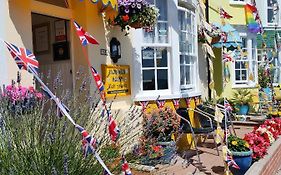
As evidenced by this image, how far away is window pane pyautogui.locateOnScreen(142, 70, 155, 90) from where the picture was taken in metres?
6.56

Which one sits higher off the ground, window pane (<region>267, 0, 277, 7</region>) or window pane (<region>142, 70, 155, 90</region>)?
window pane (<region>267, 0, 277, 7</region>)

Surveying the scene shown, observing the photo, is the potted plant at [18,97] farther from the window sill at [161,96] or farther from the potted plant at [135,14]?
the window sill at [161,96]

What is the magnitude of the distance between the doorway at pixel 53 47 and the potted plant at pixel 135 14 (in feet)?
3.29

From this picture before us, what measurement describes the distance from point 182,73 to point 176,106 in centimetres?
87

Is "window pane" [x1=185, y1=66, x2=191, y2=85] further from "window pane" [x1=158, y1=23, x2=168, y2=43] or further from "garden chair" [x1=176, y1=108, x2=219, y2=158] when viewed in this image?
"window pane" [x1=158, y1=23, x2=168, y2=43]

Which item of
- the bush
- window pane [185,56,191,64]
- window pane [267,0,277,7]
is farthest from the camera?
window pane [267,0,277,7]

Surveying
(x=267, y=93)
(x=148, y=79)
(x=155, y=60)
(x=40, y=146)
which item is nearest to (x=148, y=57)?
(x=155, y=60)

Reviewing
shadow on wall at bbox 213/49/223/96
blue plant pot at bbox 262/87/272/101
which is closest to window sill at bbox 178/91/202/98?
shadow on wall at bbox 213/49/223/96

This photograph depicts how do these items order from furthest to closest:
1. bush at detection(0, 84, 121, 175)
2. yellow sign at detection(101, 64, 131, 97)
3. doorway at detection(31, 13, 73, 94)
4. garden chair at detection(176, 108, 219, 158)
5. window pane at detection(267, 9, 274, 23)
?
1. window pane at detection(267, 9, 274, 23)
2. garden chair at detection(176, 108, 219, 158)
3. doorway at detection(31, 13, 73, 94)
4. yellow sign at detection(101, 64, 131, 97)
5. bush at detection(0, 84, 121, 175)


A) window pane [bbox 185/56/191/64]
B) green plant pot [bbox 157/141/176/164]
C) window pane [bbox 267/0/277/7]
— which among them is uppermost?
window pane [bbox 267/0/277/7]

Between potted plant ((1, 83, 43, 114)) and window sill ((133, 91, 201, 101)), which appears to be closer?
potted plant ((1, 83, 43, 114))

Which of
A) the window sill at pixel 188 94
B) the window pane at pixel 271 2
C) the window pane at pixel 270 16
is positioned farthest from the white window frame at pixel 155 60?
the window pane at pixel 270 16

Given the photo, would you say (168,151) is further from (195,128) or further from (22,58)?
(22,58)

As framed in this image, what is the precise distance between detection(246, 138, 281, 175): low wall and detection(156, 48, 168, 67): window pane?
105 inches
